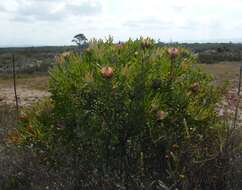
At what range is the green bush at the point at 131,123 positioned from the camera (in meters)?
3.62

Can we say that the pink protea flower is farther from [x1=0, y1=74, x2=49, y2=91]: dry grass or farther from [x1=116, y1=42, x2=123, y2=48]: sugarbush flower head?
[x1=0, y1=74, x2=49, y2=91]: dry grass

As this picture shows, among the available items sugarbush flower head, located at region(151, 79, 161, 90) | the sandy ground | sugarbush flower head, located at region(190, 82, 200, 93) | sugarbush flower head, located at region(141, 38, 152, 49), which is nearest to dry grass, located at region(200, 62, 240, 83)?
the sandy ground

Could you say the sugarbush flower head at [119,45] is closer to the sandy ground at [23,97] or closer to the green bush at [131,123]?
the green bush at [131,123]

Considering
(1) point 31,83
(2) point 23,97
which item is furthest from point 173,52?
(1) point 31,83

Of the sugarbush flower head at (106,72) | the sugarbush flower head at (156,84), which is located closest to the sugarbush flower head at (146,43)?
the sugarbush flower head at (156,84)

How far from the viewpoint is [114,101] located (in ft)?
12.1

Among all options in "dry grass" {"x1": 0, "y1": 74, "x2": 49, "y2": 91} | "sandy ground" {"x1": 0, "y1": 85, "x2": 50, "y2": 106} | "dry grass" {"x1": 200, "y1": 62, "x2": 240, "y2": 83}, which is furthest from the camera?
"dry grass" {"x1": 200, "y1": 62, "x2": 240, "y2": 83}

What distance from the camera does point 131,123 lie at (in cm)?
377

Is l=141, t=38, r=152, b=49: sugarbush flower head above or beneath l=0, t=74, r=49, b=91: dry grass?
above

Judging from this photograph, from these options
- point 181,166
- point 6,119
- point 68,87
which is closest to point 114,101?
point 68,87

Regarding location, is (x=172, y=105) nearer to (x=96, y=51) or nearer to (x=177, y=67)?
(x=177, y=67)

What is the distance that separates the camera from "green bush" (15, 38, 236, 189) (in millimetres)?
3617

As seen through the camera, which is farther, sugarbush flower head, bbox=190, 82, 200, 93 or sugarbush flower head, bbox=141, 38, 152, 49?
sugarbush flower head, bbox=141, 38, 152, 49

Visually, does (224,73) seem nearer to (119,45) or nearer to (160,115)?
(119,45)
